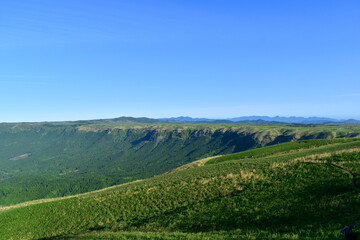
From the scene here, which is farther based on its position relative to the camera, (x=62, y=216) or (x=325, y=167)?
(x=62, y=216)

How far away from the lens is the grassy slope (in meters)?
20.4

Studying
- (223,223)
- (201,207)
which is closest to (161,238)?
(223,223)

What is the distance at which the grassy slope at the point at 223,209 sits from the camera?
20.4 metres

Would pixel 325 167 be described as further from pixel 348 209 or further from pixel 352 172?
pixel 348 209

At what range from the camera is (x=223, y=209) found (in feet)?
89.7

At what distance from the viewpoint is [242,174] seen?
37812 millimetres

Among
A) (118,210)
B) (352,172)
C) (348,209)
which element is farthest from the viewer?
(118,210)

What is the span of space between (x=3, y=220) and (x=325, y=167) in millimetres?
53425

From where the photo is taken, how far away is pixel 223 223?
2406cm

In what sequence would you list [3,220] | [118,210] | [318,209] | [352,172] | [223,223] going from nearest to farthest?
1. [318,209]
2. [223,223]
3. [352,172]
4. [118,210]
5. [3,220]

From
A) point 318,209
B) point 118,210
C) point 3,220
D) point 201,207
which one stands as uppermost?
point 318,209

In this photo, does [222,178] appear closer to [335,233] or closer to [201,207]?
[201,207]

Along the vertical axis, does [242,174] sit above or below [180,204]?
above

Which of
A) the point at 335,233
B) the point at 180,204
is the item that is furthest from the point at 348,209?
the point at 180,204
